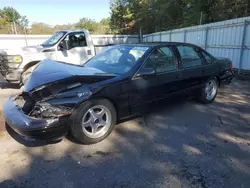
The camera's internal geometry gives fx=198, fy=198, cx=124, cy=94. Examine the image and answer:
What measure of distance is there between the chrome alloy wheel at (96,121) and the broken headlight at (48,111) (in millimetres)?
337

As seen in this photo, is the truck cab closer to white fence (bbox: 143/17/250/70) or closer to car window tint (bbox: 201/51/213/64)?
car window tint (bbox: 201/51/213/64)

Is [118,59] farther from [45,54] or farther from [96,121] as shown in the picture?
[45,54]

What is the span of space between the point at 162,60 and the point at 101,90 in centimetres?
152

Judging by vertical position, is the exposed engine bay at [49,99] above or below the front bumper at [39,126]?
above

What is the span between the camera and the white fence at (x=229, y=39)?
24.3 feet

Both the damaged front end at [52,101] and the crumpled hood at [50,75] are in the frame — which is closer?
the damaged front end at [52,101]

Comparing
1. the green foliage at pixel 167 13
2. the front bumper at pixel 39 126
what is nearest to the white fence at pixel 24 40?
the green foliage at pixel 167 13

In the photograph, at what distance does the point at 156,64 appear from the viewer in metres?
3.70

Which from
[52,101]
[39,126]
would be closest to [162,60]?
[52,101]

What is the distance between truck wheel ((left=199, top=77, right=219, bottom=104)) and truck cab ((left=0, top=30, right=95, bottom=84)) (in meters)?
4.86

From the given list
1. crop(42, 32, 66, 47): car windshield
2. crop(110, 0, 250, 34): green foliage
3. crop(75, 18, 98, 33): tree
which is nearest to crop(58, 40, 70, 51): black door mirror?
crop(42, 32, 66, 47): car windshield

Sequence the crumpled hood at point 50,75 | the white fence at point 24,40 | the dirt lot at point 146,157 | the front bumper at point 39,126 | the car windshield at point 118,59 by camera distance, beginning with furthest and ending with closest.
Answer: the white fence at point 24,40 < the car windshield at point 118,59 < the crumpled hood at point 50,75 < the front bumper at point 39,126 < the dirt lot at point 146,157

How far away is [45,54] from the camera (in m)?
6.80

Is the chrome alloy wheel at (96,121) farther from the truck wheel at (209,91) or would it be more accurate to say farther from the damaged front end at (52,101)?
the truck wheel at (209,91)
